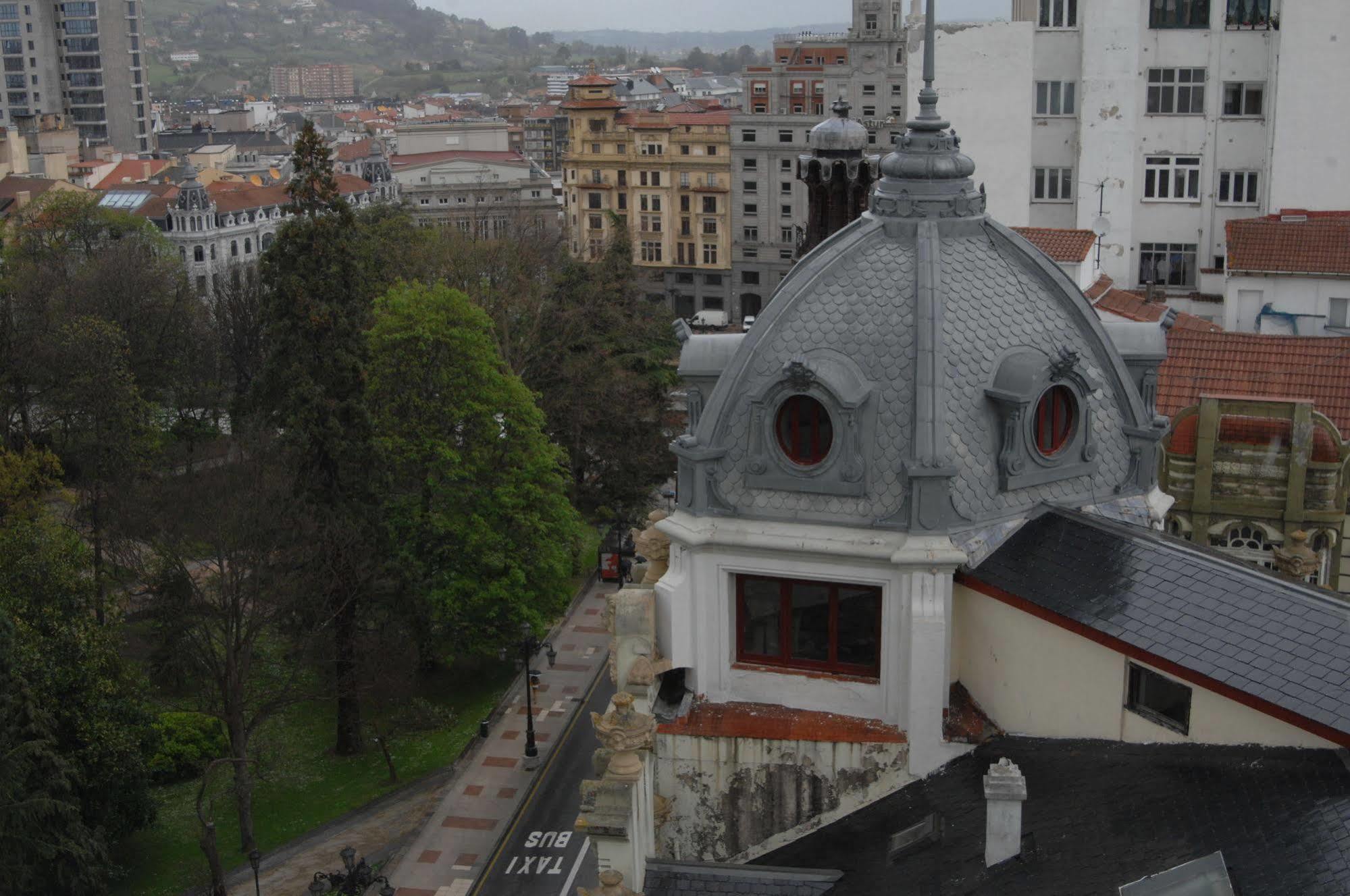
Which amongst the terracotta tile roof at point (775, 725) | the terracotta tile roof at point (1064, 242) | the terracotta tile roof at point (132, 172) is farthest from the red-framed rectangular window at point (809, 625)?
the terracotta tile roof at point (132, 172)

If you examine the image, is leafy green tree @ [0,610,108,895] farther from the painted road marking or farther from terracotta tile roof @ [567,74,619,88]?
terracotta tile roof @ [567,74,619,88]

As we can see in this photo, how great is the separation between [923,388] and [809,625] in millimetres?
4383

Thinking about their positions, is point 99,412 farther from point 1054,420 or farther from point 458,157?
point 458,157

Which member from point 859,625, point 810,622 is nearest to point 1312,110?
point 859,625

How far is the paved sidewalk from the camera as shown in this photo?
50.3 m

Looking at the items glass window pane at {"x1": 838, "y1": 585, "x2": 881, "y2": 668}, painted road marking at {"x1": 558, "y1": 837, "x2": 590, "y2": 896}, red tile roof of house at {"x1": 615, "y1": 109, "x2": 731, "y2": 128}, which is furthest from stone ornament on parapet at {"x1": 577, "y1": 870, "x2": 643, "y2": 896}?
red tile roof of house at {"x1": 615, "y1": 109, "x2": 731, "y2": 128}

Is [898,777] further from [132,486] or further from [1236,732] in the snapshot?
[132,486]

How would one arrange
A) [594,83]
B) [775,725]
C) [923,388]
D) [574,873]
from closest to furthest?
1. [923,388]
2. [775,725]
3. [574,873]
4. [594,83]

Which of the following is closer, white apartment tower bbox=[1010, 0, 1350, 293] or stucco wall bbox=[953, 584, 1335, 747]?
stucco wall bbox=[953, 584, 1335, 747]

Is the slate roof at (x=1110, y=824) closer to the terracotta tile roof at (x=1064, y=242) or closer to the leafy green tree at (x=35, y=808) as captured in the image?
the leafy green tree at (x=35, y=808)

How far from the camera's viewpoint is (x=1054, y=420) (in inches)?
1022

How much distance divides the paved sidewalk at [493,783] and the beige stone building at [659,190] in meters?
90.1

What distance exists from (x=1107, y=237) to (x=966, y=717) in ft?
170

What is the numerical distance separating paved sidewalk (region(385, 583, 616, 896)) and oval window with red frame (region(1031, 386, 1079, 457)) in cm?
2988
